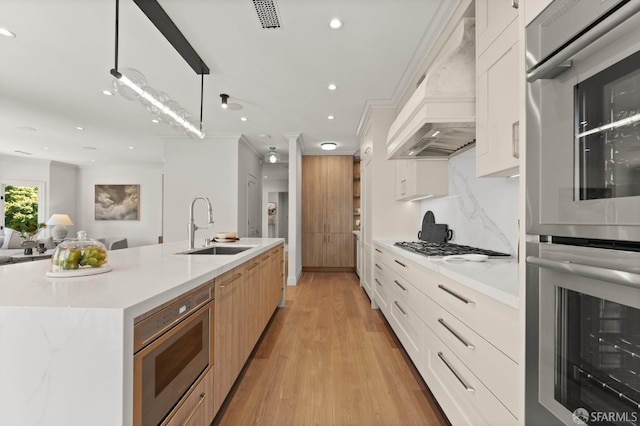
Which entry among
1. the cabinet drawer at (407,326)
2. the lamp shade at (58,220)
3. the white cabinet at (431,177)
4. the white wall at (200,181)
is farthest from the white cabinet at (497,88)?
the lamp shade at (58,220)

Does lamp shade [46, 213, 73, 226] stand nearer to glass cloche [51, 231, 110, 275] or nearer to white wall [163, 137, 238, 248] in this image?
white wall [163, 137, 238, 248]

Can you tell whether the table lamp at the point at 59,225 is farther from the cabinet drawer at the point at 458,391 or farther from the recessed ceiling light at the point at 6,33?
the cabinet drawer at the point at 458,391

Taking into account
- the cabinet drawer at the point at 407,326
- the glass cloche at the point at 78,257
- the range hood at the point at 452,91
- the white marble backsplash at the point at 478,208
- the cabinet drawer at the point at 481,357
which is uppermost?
the range hood at the point at 452,91

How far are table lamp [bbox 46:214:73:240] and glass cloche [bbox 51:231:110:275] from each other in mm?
7715

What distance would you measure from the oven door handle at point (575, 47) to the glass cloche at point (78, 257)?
176cm

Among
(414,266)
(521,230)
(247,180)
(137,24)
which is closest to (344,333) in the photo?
(414,266)

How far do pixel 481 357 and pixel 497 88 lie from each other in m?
1.30

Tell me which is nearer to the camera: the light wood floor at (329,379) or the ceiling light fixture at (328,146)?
the light wood floor at (329,379)

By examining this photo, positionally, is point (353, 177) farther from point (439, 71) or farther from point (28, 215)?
point (28, 215)

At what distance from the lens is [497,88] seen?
154 centimetres

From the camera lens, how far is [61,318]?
84 centimetres

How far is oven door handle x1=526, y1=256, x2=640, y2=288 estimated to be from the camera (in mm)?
610

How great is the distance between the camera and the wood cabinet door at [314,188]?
261 inches

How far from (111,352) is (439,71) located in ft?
7.26
